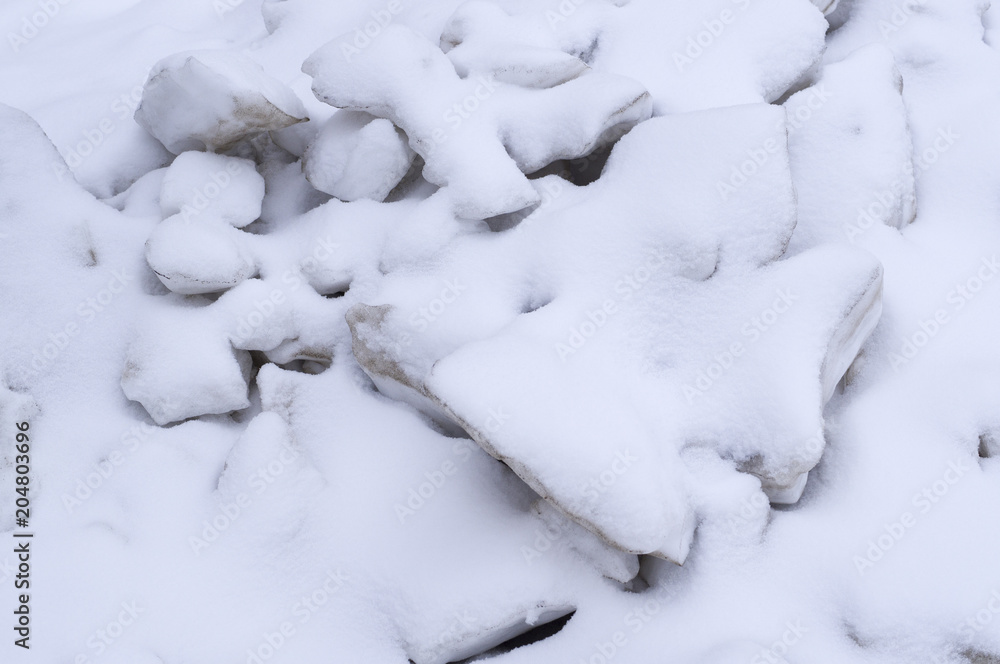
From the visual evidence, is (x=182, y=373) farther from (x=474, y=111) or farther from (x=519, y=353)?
(x=474, y=111)

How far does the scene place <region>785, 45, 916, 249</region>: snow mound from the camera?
7.06 ft

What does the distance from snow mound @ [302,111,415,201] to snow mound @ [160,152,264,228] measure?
0.64ft

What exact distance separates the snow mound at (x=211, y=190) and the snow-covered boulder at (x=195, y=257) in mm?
102

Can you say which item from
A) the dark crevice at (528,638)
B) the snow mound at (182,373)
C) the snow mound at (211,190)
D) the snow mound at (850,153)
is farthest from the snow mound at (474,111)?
the dark crevice at (528,638)

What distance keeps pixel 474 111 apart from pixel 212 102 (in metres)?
0.76

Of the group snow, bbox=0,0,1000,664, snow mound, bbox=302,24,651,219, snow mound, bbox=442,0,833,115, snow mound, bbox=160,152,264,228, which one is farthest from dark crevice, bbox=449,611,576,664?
snow mound, bbox=442,0,833,115

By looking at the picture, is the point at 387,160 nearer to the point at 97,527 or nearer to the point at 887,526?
the point at 97,527

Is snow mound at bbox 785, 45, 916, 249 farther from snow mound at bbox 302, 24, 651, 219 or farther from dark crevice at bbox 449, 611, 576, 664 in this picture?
dark crevice at bbox 449, 611, 576, 664

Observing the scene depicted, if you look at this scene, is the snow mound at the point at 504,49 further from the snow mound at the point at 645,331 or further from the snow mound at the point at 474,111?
the snow mound at the point at 645,331

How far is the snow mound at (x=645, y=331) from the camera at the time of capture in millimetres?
1572

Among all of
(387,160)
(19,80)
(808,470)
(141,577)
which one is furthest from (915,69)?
(19,80)

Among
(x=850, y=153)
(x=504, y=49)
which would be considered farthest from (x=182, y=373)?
(x=850, y=153)

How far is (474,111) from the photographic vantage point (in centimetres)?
224

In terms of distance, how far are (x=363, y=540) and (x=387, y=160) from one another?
110 cm
